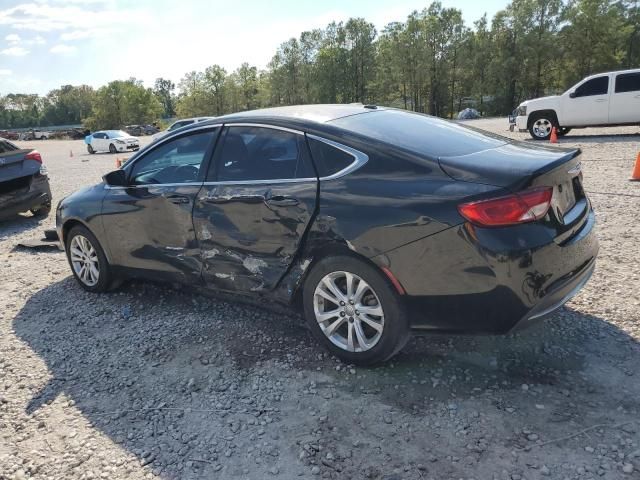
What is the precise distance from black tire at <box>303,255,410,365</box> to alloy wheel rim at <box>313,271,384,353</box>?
0.02 meters

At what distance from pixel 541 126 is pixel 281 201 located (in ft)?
50.1

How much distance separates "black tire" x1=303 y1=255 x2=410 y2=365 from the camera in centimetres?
302

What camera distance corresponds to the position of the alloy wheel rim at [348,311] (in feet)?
10.3

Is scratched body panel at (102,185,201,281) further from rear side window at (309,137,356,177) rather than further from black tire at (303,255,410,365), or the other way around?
black tire at (303,255,410,365)

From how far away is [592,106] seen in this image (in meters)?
15.4

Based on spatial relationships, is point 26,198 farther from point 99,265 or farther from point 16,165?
point 99,265

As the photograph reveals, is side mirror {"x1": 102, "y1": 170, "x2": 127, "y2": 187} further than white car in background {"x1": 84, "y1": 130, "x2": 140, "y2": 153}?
No

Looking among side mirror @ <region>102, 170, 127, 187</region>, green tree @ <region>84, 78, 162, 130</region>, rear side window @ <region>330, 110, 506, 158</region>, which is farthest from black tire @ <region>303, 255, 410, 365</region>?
green tree @ <region>84, 78, 162, 130</region>

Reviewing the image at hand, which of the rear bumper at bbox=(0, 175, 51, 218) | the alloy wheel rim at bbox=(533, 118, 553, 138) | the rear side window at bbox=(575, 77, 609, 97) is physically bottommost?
the rear bumper at bbox=(0, 175, 51, 218)

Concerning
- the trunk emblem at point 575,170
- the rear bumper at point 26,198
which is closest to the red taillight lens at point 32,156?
the rear bumper at point 26,198

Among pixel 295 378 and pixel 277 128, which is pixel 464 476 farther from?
pixel 277 128

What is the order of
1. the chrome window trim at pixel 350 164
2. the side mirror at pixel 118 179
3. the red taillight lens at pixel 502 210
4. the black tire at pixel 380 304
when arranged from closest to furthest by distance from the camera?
the red taillight lens at pixel 502 210 < the black tire at pixel 380 304 < the chrome window trim at pixel 350 164 < the side mirror at pixel 118 179

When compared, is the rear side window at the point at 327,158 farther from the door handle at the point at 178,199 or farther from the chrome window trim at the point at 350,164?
the door handle at the point at 178,199

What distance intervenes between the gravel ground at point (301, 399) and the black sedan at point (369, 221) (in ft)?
1.28
